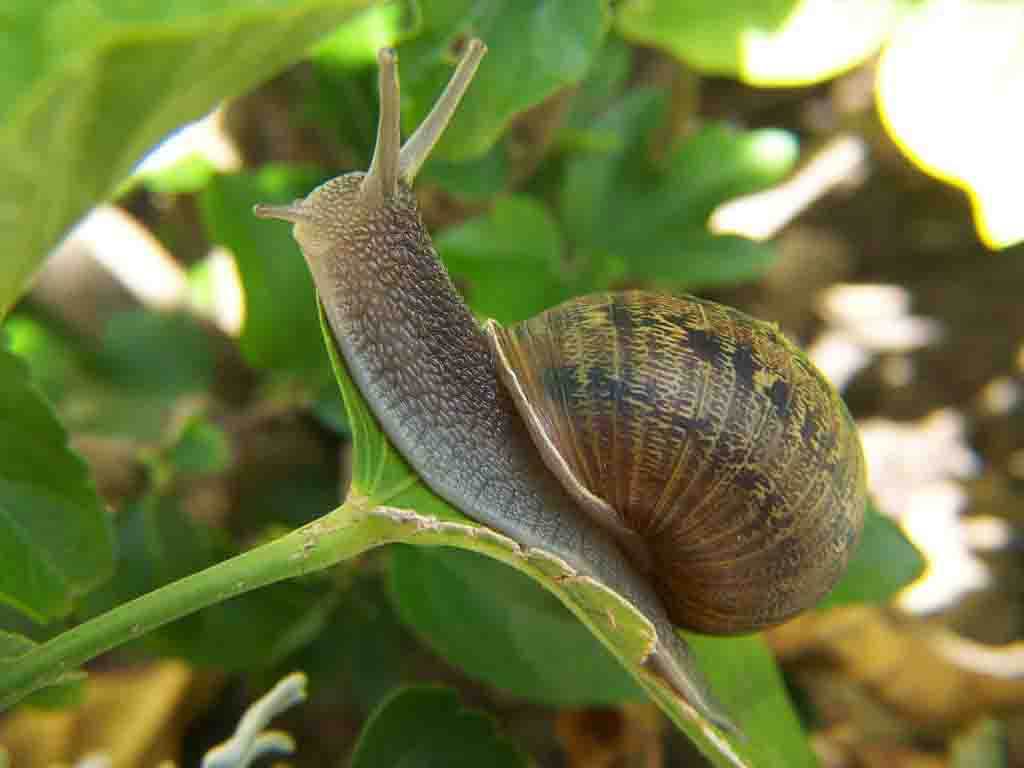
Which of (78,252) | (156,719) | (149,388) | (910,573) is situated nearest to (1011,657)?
(910,573)

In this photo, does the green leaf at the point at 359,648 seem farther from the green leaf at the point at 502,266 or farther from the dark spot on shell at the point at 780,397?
the dark spot on shell at the point at 780,397

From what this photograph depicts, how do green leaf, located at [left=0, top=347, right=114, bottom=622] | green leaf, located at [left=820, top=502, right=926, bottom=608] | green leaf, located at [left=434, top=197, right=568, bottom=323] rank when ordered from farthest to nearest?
green leaf, located at [left=434, top=197, right=568, bottom=323] < green leaf, located at [left=820, top=502, right=926, bottom=608] < green leaf, located at [left=0, top=347, right=114, bottom=622]

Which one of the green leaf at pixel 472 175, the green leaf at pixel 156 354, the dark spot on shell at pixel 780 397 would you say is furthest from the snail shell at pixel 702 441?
the green leaf at pixel 156 354

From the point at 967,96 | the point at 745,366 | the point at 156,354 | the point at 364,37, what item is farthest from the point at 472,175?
the point at 156,354

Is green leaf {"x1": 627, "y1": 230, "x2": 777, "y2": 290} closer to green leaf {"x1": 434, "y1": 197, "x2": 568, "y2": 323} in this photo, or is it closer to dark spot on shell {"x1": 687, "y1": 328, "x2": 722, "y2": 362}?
green leaf {"x1": 434, "y1": 197, "x2": 568, "y2": 323}

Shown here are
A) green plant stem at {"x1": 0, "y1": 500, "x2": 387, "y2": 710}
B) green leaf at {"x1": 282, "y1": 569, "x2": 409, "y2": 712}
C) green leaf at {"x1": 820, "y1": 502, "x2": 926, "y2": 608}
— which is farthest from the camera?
green leaf at {"x1": 282, "y1": 569, "x2": 409, "y2": 712}

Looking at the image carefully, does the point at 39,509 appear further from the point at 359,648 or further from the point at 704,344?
the point at 359,648

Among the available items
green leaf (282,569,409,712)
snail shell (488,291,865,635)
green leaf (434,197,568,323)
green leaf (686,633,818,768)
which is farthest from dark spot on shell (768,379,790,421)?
green leaf (282,569,409,712)
